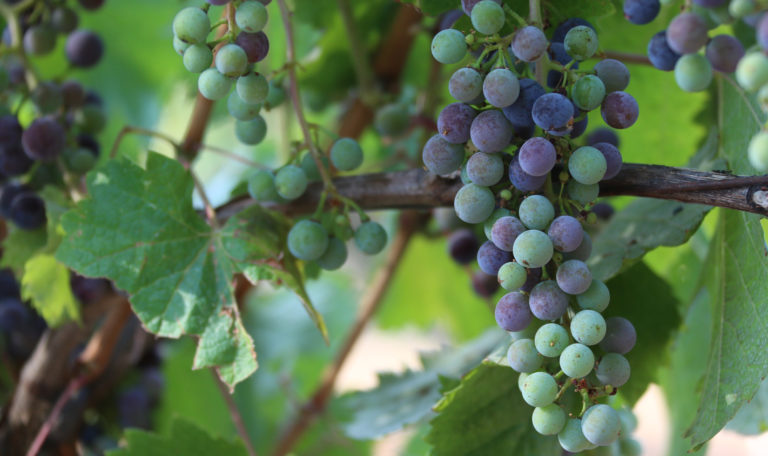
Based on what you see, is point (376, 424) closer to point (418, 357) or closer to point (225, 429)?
point (418, 357)

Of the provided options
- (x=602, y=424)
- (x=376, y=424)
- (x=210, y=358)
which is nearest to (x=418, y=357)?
(x=376, y=424)

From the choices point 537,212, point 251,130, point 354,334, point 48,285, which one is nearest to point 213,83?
point 251,130

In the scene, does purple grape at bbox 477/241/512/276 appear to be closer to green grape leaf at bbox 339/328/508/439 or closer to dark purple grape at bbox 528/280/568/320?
dark purple grape at bbox 528/280/568/320

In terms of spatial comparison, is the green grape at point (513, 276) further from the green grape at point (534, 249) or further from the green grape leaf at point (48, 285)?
the green grape leaf at point (48, 285)

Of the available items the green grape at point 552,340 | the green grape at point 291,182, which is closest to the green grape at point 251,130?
the green grape at point 291,182

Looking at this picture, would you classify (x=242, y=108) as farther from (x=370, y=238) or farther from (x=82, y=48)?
(x=82, y=48)

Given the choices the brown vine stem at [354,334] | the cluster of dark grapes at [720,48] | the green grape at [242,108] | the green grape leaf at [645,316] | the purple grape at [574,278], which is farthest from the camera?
the brown vine stem at [354,334]
